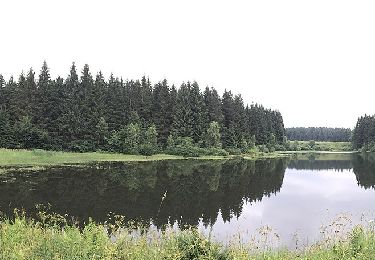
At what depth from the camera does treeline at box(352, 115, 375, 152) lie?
5694 inches

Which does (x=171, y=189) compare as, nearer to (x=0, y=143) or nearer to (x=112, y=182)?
(x=112, y=182)

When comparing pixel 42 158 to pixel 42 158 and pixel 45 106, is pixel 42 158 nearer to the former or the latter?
pixel 42 158

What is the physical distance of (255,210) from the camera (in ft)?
81.0

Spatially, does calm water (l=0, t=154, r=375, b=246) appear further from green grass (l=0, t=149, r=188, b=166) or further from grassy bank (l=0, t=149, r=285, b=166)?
green grass (l=0, t=149, r=188, b=166)

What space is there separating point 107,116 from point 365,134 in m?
Answer: 111

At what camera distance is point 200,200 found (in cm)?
2725

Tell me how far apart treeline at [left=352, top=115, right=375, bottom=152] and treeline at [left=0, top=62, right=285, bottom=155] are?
231 ft

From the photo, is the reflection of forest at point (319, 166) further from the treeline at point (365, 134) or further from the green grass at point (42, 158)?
the treeline at point (365, 134)

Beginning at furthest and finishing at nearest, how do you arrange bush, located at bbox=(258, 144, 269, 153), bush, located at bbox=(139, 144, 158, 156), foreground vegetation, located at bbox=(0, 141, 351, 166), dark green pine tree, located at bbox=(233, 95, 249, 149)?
bush, located at bbox=(258, 144, 269, 153) < dark green pine tree, located at bbox=(233, 95, 249, 149) < bush, located at bbox=(139, 144, 158, 156) < foreground vegetation, located at bbox=(0, 141, 351, 166)

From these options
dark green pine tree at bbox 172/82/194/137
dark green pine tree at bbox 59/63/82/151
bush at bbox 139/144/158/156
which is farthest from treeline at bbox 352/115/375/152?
dark green pine tree at bbox 59/63/82/151

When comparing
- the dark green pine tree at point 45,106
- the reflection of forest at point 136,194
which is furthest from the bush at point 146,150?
the reflection of forest at point 136,194

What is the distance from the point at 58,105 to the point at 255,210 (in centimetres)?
6041

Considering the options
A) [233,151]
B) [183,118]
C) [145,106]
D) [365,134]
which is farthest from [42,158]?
[365,134]

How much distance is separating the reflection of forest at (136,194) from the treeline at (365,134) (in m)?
117
